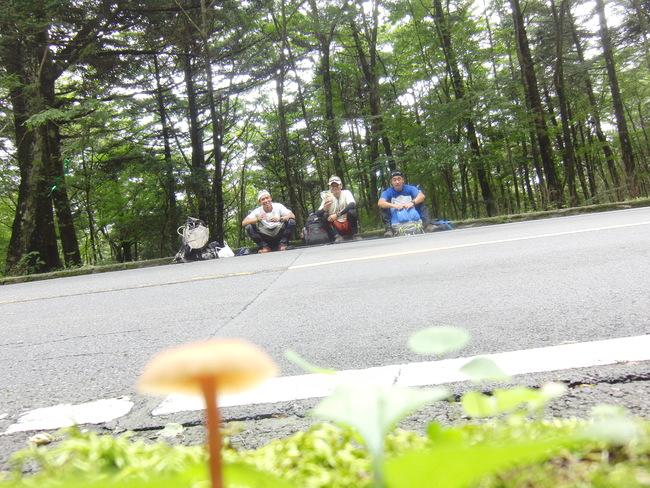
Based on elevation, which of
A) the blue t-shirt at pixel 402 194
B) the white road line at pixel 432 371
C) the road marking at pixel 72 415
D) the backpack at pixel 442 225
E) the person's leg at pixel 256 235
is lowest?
the white road line at pixel 432 371

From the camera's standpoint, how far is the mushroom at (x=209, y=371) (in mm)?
211

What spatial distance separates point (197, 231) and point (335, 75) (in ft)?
33.0

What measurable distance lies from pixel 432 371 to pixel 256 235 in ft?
25.4

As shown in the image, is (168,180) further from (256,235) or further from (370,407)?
(370,407)

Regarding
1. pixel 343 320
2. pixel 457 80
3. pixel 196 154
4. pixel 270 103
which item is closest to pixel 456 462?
pixel 343 320

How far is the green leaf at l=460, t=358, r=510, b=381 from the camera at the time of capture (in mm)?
368

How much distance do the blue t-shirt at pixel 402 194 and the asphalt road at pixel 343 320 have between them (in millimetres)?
4519

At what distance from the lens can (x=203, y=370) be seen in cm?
21

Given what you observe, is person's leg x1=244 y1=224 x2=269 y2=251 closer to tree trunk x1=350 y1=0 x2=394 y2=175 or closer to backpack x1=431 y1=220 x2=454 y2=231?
backpack x1=431 y1=220 x2=454 y2=231

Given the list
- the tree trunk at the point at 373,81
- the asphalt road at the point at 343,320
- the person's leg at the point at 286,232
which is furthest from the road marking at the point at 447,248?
the tree trunk at the point at 373,81

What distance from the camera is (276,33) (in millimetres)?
13906

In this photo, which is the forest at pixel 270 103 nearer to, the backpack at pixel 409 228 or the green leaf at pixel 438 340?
the backpack at pixel 409 228

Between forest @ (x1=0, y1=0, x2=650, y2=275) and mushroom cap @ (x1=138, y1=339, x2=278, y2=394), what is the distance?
10.3m

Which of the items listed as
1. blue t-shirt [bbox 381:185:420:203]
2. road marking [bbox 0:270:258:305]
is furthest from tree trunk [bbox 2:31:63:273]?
blue t-shirt [bbox 381:185:420:203]
